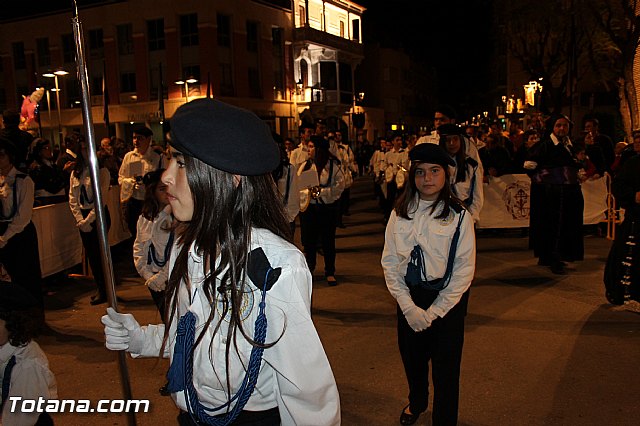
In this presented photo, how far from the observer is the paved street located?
4441 mm

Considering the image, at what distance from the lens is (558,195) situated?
28.1ft

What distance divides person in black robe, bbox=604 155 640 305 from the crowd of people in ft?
0.05

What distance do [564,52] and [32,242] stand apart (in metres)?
30.8

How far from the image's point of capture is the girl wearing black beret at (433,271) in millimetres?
3693

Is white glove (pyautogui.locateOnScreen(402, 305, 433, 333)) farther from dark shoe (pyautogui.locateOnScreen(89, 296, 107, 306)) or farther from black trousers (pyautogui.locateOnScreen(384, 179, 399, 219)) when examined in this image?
black trousers (pyautogui.locateOnScreen(384, 179, 399, 219))

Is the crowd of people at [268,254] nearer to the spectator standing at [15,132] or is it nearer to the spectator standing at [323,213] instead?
the spectator standing at [323,213]

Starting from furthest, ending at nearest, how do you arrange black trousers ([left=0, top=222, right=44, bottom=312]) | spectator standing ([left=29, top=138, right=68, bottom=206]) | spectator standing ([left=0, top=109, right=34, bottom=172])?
spectator standing ([left=0, top=109, right=34, bottom=172]) < spectator standing ([left=29, top=138, right=68, bottom=206]) < black trousers ([left=0, top=222, right=44, bottom=312])

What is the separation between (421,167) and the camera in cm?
395

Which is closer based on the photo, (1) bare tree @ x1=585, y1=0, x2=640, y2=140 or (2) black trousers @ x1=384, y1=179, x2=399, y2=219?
(2) black trousers @ x1=384, y1=179, x2=399, y2=219

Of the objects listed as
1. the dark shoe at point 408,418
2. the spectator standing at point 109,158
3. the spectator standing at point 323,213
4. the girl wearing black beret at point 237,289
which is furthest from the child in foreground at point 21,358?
the spectator standing at point 109,158

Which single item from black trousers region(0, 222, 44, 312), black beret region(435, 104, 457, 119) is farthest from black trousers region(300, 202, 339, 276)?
black trousers region(0, 222, 44, 312)

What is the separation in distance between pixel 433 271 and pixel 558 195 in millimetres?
5637

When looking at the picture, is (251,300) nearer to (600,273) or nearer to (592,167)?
(600,273)

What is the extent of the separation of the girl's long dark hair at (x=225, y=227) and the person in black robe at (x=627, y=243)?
221 inches
